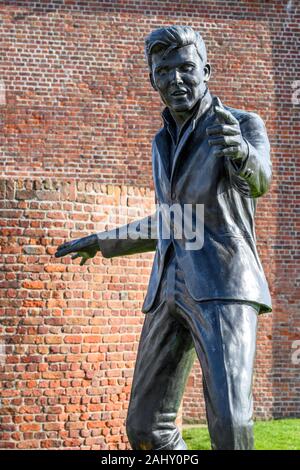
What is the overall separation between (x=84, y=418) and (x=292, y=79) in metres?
6.19

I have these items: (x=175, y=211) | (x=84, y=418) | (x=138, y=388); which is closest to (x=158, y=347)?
(x=138, y=388)

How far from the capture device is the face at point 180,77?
361cm

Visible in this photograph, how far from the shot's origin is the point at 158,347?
12.0ft

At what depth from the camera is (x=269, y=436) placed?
33.3 feet

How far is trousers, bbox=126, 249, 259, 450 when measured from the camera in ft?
11.0

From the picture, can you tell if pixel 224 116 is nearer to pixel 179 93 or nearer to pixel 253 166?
pixel 253 166

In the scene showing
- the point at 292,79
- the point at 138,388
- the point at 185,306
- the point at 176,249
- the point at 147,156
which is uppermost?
the point at 292,79

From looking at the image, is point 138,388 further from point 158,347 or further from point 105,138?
point 105,138

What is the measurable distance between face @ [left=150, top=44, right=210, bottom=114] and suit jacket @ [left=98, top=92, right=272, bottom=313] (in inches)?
2.9

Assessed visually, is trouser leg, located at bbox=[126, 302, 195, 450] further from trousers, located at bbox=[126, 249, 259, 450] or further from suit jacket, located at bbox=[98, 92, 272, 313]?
suit jacket, located at bbox=[98, 92, 272, 313]

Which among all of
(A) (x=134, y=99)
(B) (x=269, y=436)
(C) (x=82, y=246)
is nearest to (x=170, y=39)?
(C) (x=82, y=246)

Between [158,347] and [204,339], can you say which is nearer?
[204,339]

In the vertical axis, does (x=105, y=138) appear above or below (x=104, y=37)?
below

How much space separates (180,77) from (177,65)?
48 mm
